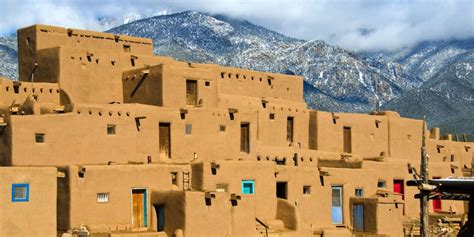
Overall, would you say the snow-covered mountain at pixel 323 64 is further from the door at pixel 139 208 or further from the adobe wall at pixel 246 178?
the door at pixel 139 208

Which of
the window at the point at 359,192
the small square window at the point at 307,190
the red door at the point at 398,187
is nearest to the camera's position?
the small square window at the point at 307,190

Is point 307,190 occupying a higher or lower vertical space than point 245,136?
lower

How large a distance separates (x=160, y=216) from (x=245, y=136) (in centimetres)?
771

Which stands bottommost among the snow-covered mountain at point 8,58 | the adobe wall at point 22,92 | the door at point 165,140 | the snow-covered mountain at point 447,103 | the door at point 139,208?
the door at point 139,208

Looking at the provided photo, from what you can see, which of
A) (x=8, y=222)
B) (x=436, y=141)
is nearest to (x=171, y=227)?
(x=8, y=222)

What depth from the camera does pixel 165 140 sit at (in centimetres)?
3906

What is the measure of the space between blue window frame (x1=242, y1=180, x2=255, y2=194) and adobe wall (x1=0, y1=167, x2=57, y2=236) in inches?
356

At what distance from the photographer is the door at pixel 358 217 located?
4259 centimetres

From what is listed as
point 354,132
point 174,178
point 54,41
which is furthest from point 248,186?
point 354,132

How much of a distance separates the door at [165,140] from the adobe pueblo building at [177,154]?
0.05 meters

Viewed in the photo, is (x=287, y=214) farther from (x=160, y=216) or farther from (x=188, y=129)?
(x=160, y=216)

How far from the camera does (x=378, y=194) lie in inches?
1715

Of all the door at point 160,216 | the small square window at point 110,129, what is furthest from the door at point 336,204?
the small square window at point 110,129

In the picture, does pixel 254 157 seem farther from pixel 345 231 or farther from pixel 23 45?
pixel 23 45
